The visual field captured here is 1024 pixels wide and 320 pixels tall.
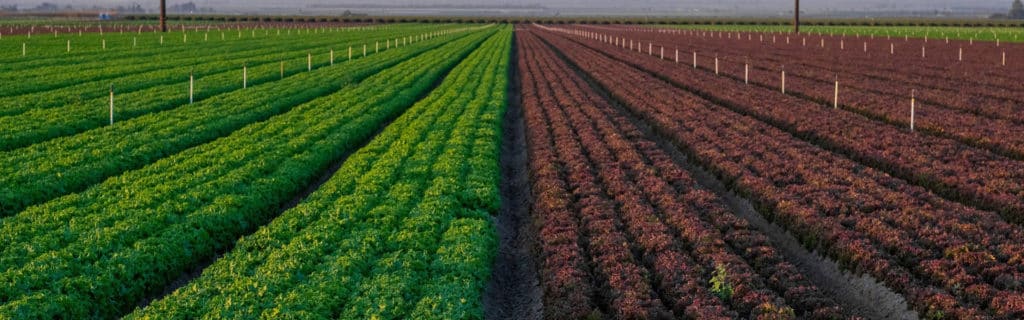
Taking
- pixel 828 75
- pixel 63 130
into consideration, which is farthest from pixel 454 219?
pixel 828 75

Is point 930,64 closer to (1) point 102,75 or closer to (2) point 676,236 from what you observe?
(1) point 102,75

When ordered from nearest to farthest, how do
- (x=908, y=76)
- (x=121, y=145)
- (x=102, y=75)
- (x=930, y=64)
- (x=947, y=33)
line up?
(x=121, y=145), (x=102, y=75), (x=908, y=76), (x=930, y=64), (x=947, y=33)

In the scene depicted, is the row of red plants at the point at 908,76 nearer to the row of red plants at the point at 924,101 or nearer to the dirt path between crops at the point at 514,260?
the row of red plants at the point at 924,101

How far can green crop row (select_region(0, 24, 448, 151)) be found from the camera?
69.6 feet

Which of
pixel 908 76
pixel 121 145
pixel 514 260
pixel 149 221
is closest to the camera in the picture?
pixel 149 221

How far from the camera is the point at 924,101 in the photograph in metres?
29.5

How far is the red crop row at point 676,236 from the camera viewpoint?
33.5 ft

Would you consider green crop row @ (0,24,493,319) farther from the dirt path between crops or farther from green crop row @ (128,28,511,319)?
the dirt path between crops

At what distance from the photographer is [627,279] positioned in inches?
428

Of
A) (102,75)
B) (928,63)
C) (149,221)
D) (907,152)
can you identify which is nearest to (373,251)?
Answer: (149,221)

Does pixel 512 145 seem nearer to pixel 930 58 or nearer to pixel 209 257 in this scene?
pixel 209 257

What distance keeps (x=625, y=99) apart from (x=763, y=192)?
15517mm

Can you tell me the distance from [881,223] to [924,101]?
59.4 ft

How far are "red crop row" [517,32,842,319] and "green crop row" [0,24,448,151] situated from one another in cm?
972
